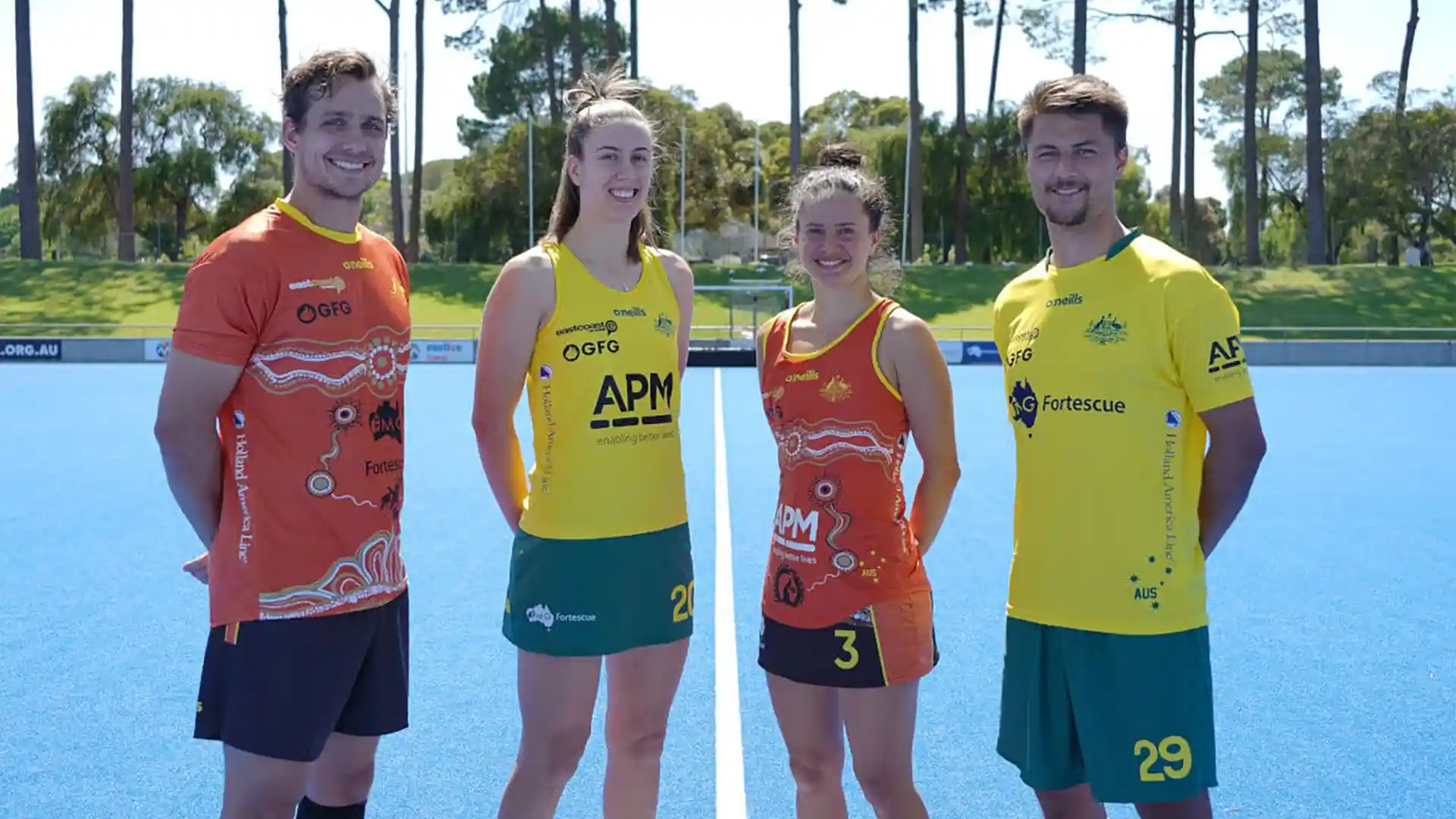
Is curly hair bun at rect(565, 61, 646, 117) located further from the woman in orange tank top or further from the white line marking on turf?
Answer: the white line marking on turf

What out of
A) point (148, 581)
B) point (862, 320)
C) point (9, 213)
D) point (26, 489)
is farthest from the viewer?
point (9, 213)

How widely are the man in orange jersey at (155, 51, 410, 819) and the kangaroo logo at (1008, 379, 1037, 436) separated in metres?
1.57

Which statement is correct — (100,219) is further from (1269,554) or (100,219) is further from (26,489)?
(1269,554)

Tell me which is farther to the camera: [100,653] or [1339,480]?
[1339,480]

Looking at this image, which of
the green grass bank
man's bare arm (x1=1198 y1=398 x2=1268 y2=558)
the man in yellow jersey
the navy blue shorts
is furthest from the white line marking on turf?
the green grass bank

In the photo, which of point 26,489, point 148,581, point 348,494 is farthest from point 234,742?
point 26,489

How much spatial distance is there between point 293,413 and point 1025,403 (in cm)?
177

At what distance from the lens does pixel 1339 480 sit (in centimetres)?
1110

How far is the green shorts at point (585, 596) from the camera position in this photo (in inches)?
127

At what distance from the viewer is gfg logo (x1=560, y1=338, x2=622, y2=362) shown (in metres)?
3.22

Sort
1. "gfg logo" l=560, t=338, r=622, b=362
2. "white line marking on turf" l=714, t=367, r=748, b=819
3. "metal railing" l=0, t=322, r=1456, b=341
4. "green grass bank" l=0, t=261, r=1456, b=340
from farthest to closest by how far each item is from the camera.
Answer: "green grass bank" l=0, t=261, r=1456, b=340 → "metal railing" l=0, t=322, r=1456, b=341 → "white line marking on turf" l=714, t=367, r=748, b=819 → "gfg logo" l=560, t=338, r=622, b=362

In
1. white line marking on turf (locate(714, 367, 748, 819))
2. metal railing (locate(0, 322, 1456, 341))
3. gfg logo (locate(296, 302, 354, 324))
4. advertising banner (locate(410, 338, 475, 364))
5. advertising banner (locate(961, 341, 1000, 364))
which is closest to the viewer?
gfg logo (locate(296, 302, 354, 324))

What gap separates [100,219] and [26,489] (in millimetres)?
46278

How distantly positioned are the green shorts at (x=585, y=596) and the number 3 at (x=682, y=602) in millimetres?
59
